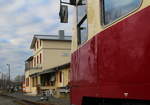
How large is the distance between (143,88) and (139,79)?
0.12m

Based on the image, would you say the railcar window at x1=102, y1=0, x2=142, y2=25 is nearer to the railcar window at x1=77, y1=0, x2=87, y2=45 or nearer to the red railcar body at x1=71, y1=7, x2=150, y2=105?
the red railcar body at x1=71, y1=7, x2=150, y2=105

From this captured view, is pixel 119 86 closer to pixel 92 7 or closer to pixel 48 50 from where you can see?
pixel 92 7

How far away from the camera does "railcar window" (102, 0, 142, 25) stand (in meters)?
4.08

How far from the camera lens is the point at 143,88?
3.71m

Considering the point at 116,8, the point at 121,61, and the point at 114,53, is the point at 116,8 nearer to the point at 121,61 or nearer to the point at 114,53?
the point at 114,53

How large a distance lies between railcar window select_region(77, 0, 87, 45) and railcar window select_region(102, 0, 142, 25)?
1.30 metres

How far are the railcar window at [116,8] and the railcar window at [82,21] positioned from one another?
130 centimetres

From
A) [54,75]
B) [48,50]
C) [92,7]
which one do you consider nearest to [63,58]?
[48,50]

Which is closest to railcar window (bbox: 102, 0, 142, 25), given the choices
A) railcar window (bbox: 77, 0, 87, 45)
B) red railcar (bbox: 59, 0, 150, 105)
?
red railcar (bbox: 59, 0, 150, 105)

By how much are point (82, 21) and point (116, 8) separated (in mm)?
2143

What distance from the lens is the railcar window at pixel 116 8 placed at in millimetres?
4082

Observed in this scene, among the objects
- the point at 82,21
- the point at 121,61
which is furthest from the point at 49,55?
the point at 121,61

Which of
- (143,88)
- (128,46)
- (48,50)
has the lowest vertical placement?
(143,88)

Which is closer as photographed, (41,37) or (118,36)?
(118,36)
